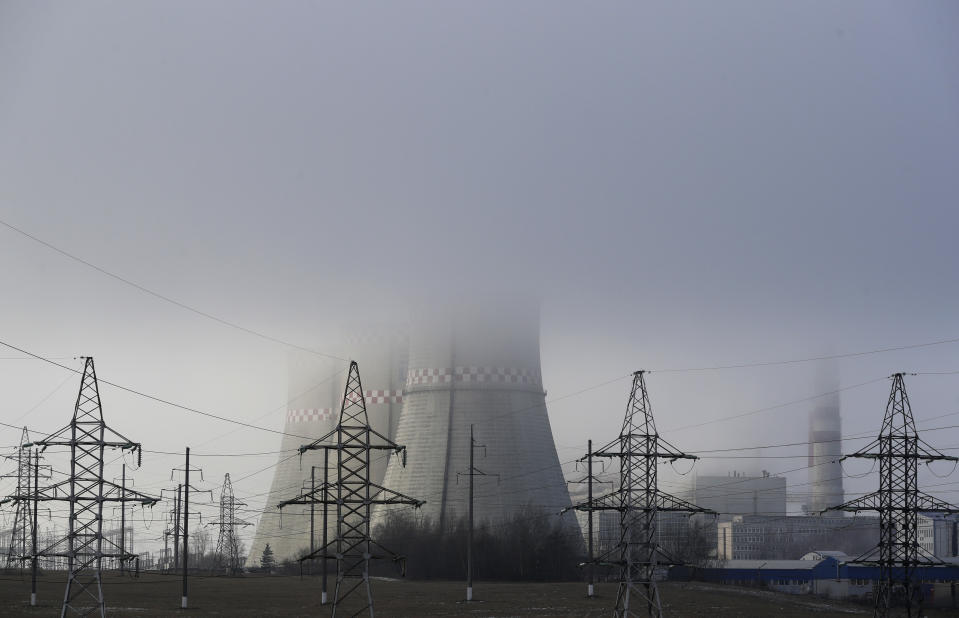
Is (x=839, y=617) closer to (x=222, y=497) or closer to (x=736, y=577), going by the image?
(x=736, y=577)

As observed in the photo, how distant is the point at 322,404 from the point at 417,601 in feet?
92.0

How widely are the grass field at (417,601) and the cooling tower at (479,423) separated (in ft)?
21.4

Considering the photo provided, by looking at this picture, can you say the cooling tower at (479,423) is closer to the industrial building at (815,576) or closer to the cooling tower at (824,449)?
the industrial building at (815,576)

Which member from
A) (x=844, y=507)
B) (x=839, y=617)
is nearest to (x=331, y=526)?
(x=839, y=617)

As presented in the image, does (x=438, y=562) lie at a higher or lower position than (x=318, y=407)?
lower

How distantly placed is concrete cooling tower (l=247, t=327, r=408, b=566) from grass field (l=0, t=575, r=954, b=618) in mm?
14071

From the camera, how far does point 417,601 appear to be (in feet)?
107

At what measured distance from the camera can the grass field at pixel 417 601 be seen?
2734 centimetres

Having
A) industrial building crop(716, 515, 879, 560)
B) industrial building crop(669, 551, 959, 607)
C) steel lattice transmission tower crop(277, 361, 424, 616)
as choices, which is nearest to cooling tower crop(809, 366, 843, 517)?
industrial building crop(716, 515, 879, 560)

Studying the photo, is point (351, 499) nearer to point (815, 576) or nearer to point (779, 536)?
point (815, 576)

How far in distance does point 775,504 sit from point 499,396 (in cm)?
6959

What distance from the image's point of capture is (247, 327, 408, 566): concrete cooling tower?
191ft

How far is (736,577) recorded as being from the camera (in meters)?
60.8

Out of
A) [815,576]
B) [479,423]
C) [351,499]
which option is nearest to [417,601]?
[351,499]
